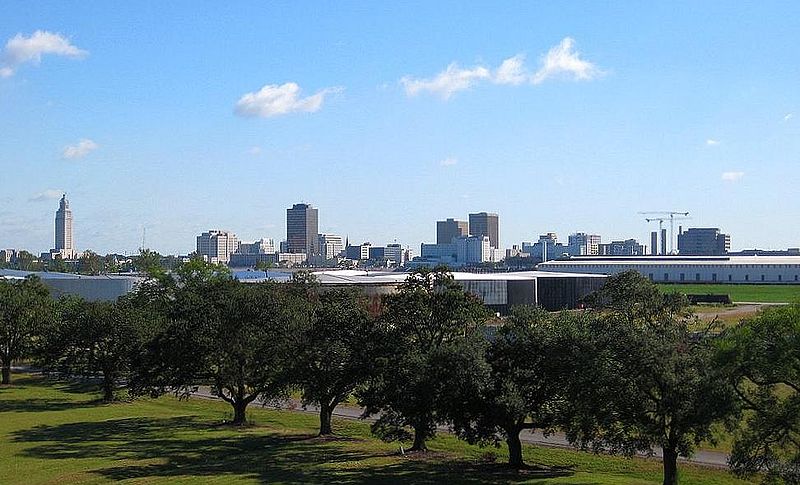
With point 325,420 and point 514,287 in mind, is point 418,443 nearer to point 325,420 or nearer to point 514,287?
point 325,420

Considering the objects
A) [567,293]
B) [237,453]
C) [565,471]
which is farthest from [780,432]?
[567,293]

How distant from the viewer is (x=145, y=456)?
41.4 m

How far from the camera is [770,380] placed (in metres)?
27.0

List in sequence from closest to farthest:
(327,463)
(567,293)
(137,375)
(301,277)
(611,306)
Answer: (327,463)
(611,306)
(137,375)
(301,277)
(567,293)

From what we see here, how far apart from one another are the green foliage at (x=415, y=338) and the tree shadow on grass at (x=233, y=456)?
1.82m

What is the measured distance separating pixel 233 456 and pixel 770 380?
24.7m

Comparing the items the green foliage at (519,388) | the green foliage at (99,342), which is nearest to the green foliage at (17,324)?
the green foliage at (99,342)

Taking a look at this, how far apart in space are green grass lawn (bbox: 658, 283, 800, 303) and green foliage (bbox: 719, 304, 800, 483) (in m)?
109

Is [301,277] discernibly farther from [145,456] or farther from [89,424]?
[145,456]

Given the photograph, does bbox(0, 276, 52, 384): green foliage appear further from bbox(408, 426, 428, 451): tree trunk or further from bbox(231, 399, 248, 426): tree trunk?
bbox(408, 426, 428, 451): tree trunk

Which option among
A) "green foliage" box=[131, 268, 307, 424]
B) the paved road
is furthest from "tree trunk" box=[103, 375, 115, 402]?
the paved road

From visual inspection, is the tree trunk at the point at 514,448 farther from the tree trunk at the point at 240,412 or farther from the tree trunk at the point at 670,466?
the tree trunk at the point at 240,412

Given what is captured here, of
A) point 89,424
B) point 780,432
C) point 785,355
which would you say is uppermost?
point 785,355

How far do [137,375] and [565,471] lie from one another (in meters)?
30.8
